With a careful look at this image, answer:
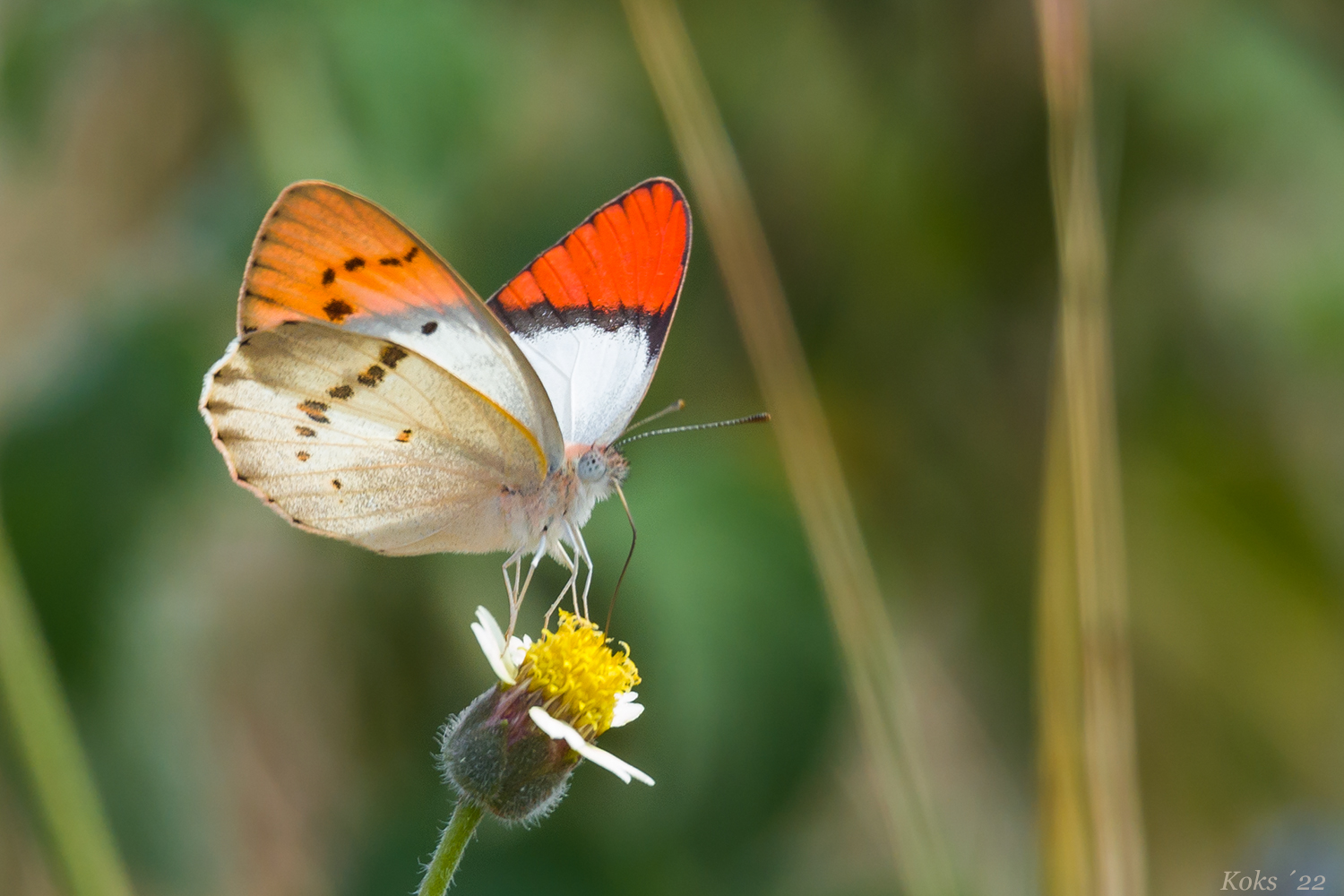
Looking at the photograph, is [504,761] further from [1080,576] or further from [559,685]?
[1080,576]

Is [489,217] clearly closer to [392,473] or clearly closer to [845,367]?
[392,473]

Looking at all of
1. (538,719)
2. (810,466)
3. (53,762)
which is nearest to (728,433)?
(810,466)

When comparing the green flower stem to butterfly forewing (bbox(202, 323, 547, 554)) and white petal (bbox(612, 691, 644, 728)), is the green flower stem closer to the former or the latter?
white petal (bbox(612, 691, 644, 728))

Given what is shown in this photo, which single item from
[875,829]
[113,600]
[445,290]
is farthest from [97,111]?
[875,829]

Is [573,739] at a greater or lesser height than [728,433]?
lesser
